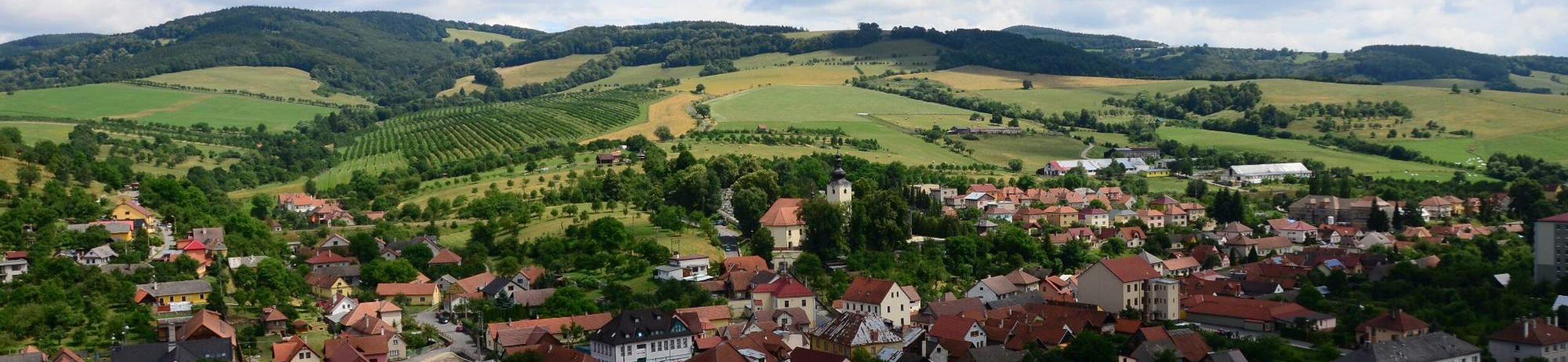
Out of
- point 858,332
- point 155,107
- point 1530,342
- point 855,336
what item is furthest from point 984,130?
point 155,107

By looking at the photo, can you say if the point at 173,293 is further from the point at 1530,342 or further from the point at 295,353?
the point at 1530,342

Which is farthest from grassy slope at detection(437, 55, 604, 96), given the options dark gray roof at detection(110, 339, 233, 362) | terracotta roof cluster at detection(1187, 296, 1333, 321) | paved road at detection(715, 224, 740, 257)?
dark gray roof at detection(110, 339, 233, 362)

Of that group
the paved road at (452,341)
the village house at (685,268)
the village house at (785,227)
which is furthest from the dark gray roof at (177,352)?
the village house at (785,227)

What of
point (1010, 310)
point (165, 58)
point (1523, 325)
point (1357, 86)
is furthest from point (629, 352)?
point (165, 58)

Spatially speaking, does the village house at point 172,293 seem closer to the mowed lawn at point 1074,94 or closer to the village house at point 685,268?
the village house at point 685,268

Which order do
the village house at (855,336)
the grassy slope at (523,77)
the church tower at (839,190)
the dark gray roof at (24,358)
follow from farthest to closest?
the grassy slope at (523,77)
the church tower at (839,190)
the village house at (855,336)
the dark gray roof at (24,358)

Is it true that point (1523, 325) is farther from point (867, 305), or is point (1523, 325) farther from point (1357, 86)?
point (1357, 86)

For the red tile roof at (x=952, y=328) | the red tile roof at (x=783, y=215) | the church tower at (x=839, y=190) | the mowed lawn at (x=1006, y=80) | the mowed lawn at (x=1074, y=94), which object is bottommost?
the red tile roof at (x=952, y=328)
